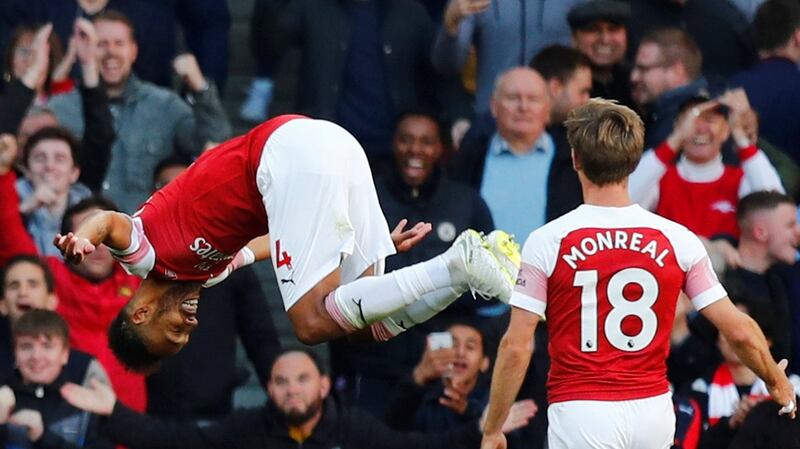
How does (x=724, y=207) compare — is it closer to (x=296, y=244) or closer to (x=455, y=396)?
(x=455, y=396)

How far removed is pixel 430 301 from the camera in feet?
27.5

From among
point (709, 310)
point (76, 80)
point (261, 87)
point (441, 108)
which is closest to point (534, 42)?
point (441, 108)

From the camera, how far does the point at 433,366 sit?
10.6m

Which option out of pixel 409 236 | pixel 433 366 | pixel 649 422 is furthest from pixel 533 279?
pixel 433 366

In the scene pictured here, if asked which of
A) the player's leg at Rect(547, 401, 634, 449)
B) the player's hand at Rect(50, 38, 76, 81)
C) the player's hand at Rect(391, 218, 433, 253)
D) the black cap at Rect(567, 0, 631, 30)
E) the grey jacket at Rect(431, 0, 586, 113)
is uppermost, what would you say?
the black cap at Rect(567, 0, 631, 30)

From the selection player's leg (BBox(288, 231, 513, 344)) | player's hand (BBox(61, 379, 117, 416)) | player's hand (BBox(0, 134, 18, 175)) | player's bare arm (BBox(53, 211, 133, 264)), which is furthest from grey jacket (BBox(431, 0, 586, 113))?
player's bare arm (BBox(53, 211, 133, 264))

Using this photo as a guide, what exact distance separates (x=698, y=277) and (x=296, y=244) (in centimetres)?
174

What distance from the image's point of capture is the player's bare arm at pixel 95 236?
7598 millimetres

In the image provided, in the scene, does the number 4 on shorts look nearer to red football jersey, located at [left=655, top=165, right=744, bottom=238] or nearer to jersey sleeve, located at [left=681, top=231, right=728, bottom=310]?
jersey sleeve, located at [left=681, top=231, right=728, bottom=310]

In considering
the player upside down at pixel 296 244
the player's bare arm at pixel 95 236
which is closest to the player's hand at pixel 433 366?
the player upside down at pixel 296 244

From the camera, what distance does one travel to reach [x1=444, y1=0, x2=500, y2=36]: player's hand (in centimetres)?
1179

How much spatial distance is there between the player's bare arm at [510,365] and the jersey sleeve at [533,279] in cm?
3

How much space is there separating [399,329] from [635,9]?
4.33 meters

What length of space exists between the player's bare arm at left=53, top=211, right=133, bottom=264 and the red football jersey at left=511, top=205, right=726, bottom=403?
169cm
